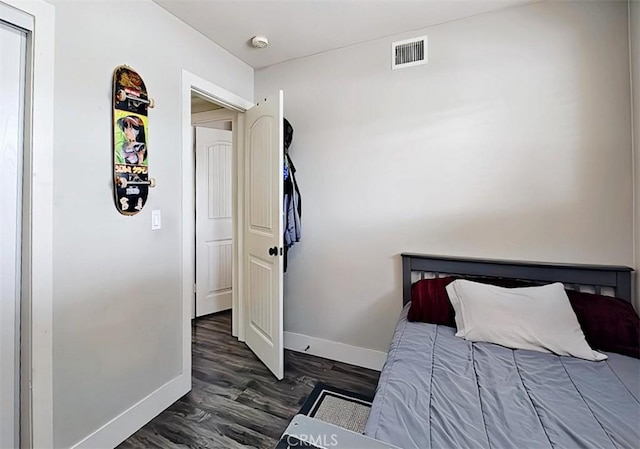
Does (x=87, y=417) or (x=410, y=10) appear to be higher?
(x=410, y=10)

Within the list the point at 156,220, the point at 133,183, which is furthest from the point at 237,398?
the point at 133,183

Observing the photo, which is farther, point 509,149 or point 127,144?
point 509,149

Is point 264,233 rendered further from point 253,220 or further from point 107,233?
point 107,233

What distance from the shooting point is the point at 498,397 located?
43.9 inches

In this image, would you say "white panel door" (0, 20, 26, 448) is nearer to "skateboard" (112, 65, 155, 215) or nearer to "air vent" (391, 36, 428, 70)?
"skateboard" (112, 65, 155, 215)

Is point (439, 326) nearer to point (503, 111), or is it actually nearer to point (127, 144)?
point (503, 111)

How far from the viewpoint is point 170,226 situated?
Answer: 194 centimetres

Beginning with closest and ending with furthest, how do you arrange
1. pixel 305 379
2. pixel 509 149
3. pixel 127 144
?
1. pixel 127 144
2. pixel 509 149
3. pixel 305 379

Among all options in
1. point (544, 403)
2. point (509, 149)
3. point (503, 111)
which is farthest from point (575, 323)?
point (503, 111)

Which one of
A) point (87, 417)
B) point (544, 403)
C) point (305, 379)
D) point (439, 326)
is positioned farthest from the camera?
point (305, 379)

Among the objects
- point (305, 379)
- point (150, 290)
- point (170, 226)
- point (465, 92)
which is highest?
point (465, 92)

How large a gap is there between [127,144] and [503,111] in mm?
2283

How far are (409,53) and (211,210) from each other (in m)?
2.60

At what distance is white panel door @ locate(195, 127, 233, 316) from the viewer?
3451 mm
